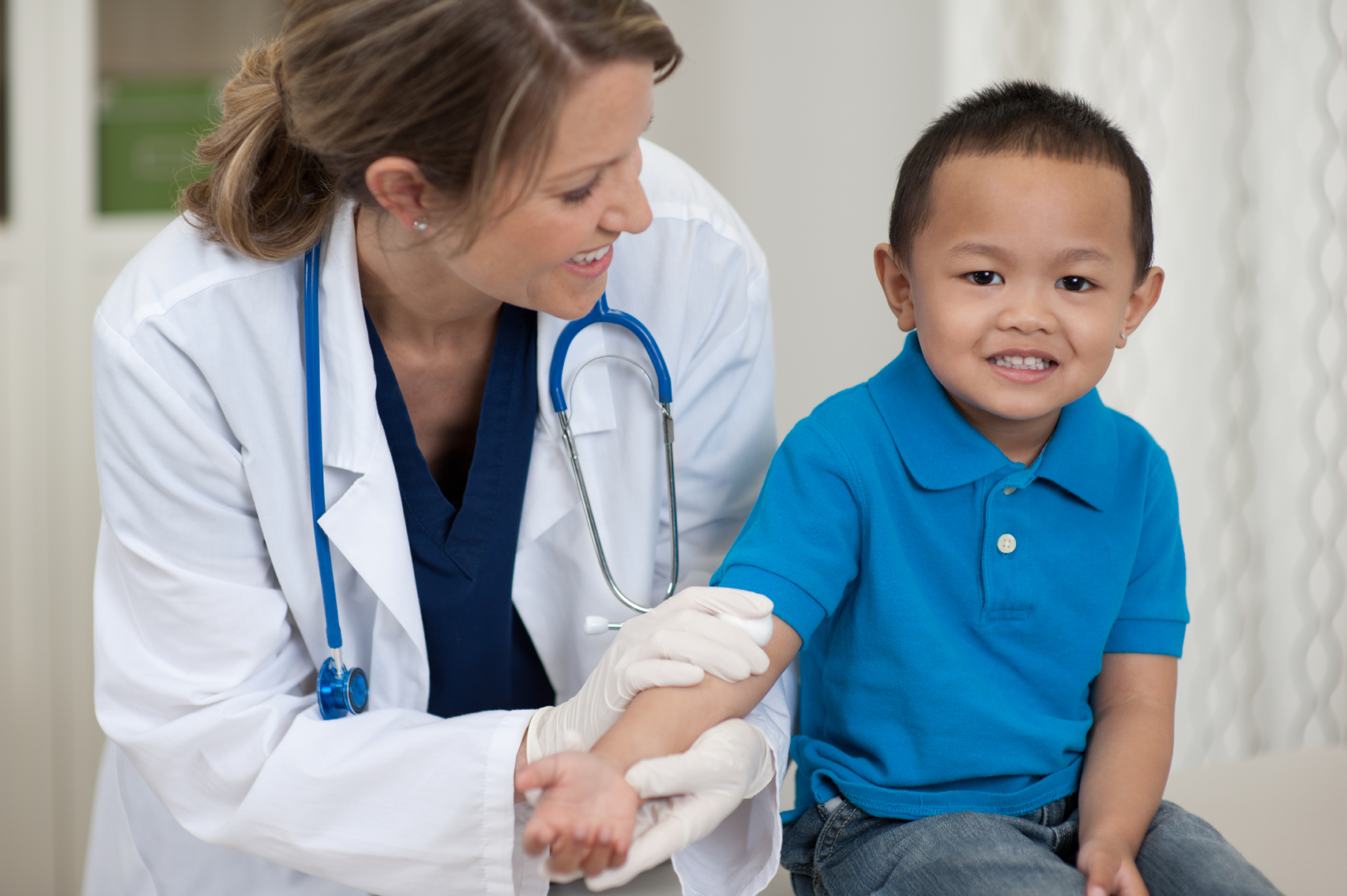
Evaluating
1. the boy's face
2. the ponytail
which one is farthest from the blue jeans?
the ponytail

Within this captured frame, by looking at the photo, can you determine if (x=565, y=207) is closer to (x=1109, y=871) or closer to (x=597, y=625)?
(x=597, y=625)

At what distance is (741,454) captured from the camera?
1.19 meters

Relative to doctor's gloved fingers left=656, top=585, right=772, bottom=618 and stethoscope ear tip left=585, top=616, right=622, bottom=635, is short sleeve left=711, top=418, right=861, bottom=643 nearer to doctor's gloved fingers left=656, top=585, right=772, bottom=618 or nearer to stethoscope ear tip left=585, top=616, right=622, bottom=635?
doctor's gloved fingers left=656, top=585, right=772, bottom=618

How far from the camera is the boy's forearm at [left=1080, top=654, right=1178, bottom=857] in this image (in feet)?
3.05

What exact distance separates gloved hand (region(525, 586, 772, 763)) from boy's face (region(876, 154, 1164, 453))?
0.94 feet

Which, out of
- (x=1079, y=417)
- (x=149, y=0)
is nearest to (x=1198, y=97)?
(x=1079, y=417)

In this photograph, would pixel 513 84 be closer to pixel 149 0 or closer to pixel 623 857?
pixel 623 857

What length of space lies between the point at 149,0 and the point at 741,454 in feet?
6.47

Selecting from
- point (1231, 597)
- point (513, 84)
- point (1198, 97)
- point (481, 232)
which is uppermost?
point (1198, 97)

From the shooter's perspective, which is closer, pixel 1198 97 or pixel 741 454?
pixel 741 454

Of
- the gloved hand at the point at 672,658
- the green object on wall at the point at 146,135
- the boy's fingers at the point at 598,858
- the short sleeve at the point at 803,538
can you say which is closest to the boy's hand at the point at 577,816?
the boy's fingers at the point at 598,858

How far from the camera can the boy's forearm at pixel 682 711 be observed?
815 millimetres

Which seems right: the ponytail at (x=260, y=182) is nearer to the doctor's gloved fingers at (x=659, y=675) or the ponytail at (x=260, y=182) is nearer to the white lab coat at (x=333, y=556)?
the white lab coat at (x=333, y=556)

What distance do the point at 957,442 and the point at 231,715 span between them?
687mm
